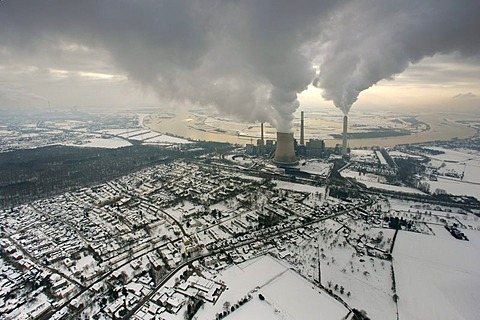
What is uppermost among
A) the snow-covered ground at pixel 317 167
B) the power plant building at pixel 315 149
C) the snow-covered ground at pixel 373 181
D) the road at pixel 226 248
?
the power plant building at pixel 315 149

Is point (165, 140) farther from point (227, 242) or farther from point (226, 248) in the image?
point (226, 248)

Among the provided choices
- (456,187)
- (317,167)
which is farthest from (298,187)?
(456,187)

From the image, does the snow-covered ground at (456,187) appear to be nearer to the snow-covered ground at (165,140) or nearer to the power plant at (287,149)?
the power plant at (287,149)

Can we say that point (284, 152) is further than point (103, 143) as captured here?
No

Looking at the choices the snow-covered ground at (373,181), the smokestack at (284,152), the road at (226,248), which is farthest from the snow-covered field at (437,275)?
the smokestack at (284,152)

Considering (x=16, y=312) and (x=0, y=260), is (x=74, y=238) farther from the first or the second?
(x=16, y=312)

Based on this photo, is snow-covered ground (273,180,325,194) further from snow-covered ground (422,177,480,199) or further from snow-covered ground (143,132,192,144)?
snow-covered ground (143,132,192,144)

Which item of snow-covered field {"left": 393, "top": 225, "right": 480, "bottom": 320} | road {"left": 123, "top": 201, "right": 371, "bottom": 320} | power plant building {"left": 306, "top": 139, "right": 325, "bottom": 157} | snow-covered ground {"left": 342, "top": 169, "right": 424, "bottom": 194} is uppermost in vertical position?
power plant building {"left": 306, "top": 139, "right": 325, "bottom": 157}

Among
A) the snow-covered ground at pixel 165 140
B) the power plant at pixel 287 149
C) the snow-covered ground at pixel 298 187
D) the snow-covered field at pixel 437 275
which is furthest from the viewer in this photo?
the snow-covered ground at pixel 165 140

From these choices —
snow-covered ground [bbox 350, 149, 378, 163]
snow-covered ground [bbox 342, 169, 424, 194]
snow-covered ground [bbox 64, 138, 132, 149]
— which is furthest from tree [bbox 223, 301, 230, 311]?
snow-covered ground [bbox 64, 138, 132, 149]
